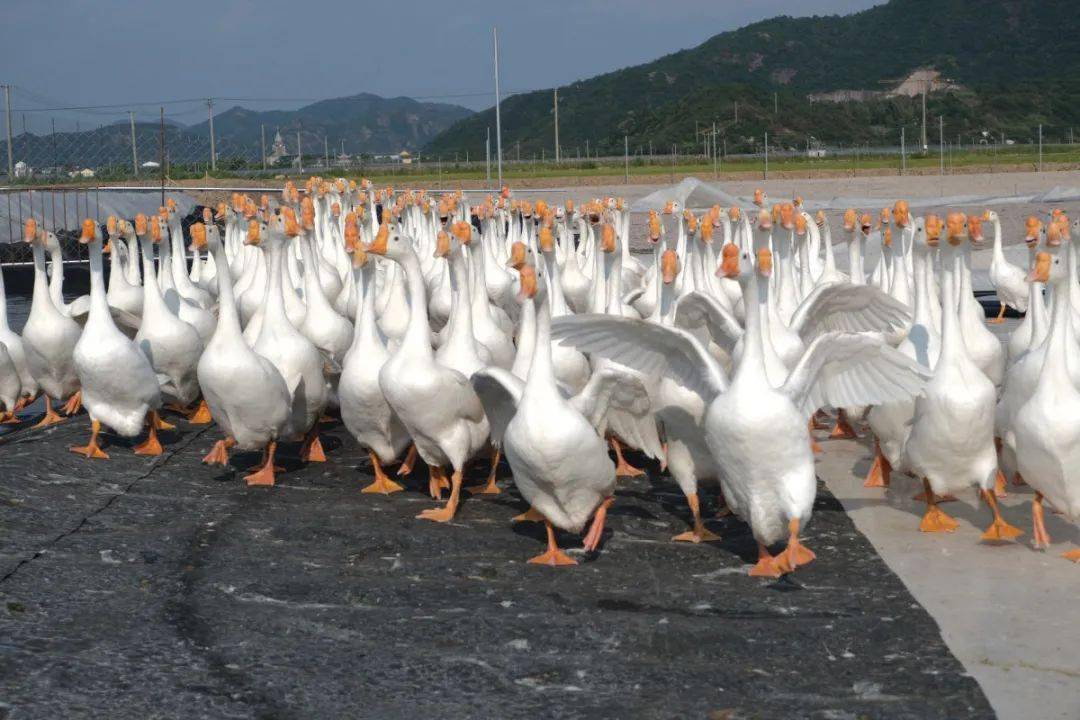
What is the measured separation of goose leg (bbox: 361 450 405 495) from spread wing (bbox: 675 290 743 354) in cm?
233

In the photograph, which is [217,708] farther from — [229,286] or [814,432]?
[814,432]

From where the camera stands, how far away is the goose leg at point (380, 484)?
970 cm

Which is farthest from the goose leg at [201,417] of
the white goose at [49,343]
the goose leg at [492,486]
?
the goose leg at [492,486]

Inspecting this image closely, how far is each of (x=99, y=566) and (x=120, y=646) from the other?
138cm

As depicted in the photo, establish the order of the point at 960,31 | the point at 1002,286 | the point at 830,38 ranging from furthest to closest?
the point at 830,38 < the point at 960,31 < the point at 1002,286

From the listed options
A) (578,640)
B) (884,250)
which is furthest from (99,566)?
(884,250)

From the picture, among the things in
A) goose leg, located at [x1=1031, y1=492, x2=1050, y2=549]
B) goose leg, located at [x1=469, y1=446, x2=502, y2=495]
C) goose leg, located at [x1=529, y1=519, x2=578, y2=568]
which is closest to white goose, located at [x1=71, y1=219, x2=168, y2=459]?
goose leg, located at [x1=469, y1=446, x2=502, y2=495]

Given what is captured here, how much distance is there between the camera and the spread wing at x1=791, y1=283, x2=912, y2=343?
9.73 m

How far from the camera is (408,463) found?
397 inches

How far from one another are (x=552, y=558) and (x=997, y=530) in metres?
2.61

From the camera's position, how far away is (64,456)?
10312mm

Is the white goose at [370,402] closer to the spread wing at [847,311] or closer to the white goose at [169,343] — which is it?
the white goose at [169,343]

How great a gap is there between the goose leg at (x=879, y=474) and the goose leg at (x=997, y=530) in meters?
1.42

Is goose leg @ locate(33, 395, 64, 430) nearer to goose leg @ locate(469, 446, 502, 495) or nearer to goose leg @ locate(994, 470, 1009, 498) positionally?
goose leg @ locate(469, 446, 502, 495)
